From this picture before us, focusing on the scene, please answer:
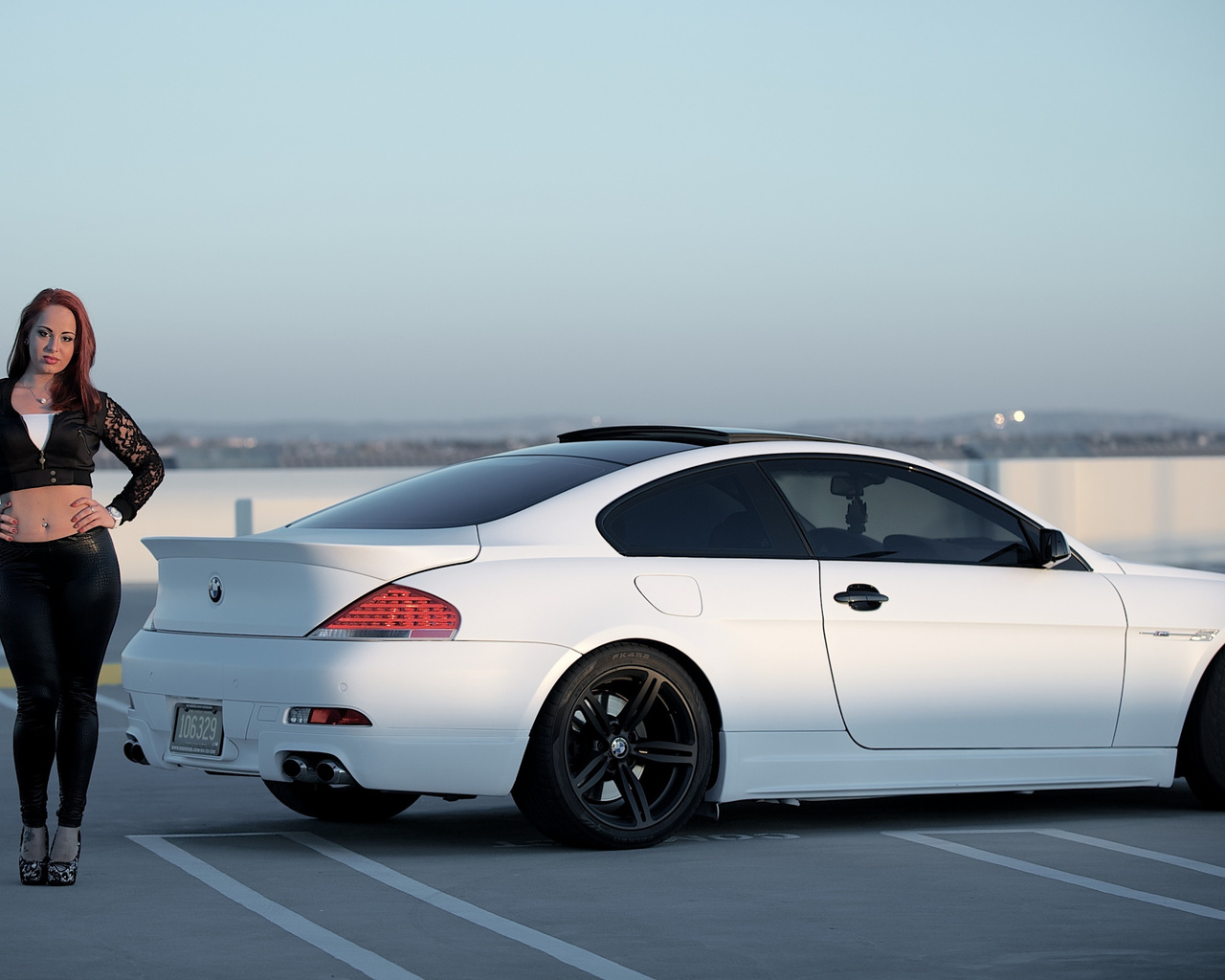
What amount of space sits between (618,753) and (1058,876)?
150cm

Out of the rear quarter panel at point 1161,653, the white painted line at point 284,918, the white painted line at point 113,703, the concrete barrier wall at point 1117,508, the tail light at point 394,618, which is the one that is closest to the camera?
the white painted line at point 284,918

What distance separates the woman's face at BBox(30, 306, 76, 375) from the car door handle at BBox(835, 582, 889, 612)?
2806mm

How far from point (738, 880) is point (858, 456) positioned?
198 centimetres

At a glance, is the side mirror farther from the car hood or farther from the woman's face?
the woman's face

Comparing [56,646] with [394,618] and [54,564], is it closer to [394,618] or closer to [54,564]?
[54,564]

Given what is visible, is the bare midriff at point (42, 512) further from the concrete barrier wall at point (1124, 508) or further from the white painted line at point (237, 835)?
the concrete barrier wall at point (1124, 508)

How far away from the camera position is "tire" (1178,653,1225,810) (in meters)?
7.62

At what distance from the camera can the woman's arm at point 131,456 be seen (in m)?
6.21

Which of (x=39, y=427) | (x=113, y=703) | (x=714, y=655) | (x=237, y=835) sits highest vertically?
(x=39, y=427)

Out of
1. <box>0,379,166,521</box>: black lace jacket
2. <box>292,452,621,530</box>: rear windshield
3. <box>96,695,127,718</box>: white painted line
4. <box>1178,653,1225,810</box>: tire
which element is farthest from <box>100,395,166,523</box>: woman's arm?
<box>96,695,127,718</box>: white painted line

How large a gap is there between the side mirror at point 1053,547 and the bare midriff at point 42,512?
12.0 feet

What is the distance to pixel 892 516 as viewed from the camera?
742 centimetres

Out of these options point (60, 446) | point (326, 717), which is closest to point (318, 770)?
point (326, 717)

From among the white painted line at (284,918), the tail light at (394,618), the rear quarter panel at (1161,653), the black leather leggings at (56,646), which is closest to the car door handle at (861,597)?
the rear quarter panel at (1161,653)
